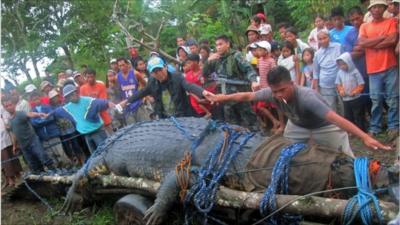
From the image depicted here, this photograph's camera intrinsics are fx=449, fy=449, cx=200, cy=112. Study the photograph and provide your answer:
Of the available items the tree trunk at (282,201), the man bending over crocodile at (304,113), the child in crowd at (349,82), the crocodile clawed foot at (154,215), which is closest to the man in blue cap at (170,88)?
the man bending over crocodile at (304,113)

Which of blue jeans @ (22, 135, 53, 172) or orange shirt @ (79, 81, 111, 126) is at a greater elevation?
orange shirt @ (79, 81, 111, 126)

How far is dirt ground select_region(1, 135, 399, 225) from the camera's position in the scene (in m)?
5.38

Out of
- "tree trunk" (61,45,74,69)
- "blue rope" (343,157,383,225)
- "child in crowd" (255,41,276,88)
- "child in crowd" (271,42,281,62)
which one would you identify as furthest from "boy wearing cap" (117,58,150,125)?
"tree trunk" (61,45,74,69)

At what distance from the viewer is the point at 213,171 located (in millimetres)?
4168

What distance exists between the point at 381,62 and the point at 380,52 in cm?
14

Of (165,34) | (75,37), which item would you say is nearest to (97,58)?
(75,37)

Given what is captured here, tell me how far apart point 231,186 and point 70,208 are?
2387 mm

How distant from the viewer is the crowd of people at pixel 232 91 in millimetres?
6066

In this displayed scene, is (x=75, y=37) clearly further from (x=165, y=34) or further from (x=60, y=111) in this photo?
(x=60, y=111)

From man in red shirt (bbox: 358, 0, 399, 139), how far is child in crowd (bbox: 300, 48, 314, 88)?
988 mm

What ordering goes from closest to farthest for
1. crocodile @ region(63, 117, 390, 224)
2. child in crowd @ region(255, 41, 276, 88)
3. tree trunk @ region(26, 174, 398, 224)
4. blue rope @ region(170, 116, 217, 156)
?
tree trunk @ region(26, 174, 398, 224) → crocodile @ region(63, 117, 390, 224) → blue rope @ region(170, 116, 217, 156) → child in crowd @ region(255, 41, 276, 88)

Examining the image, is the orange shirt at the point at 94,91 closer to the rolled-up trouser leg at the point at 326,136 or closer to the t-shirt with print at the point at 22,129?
the t-shirt with print at the point at 22,129

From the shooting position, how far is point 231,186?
409cm

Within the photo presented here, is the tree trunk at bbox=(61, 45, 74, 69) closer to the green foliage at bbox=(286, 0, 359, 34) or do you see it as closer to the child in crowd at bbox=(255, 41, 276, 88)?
the green foliage at bbox=(286, 0, 359, 34)
